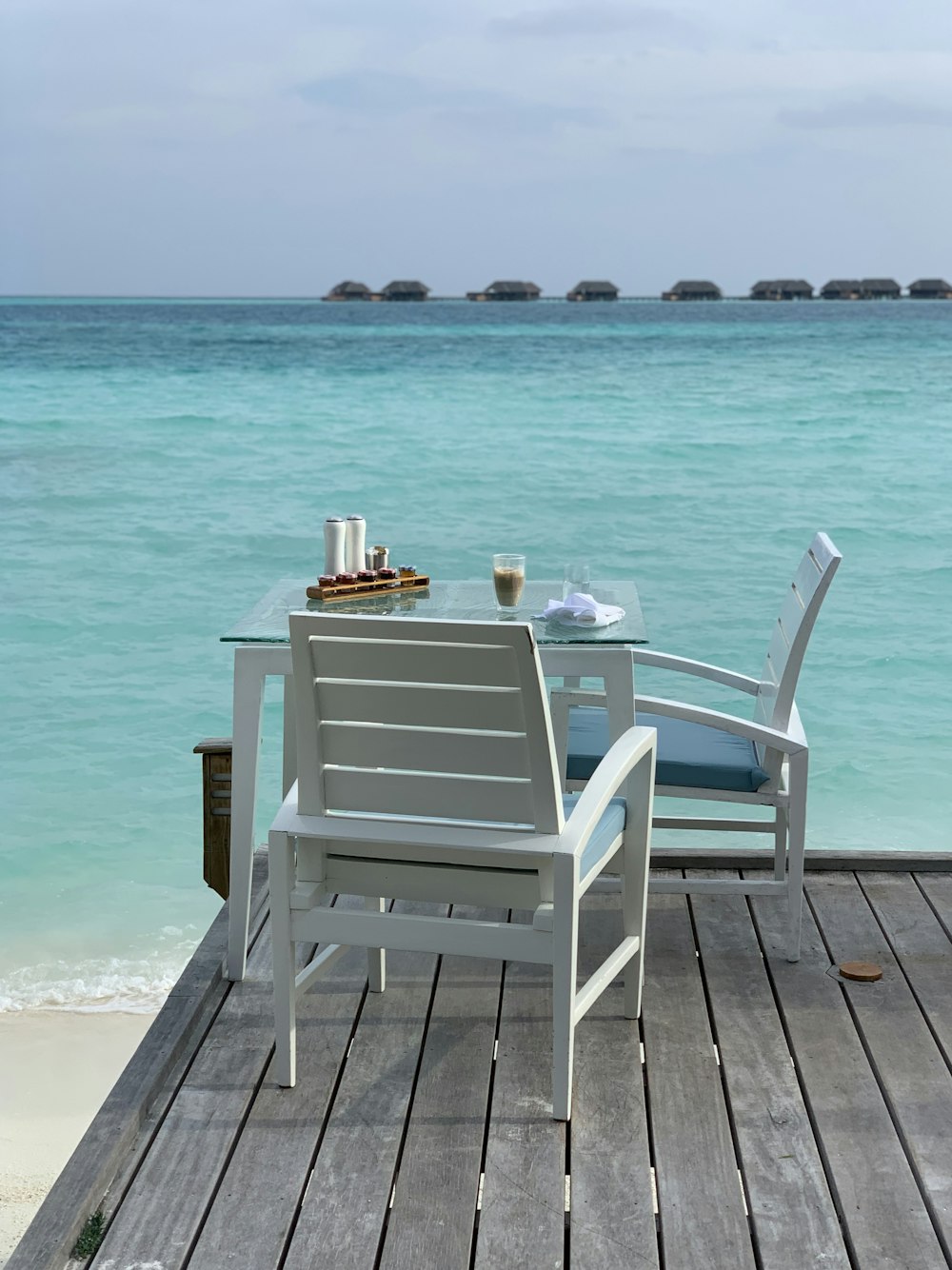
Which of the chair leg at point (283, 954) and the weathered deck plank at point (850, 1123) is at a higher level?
the chair leg at point (283, 954)

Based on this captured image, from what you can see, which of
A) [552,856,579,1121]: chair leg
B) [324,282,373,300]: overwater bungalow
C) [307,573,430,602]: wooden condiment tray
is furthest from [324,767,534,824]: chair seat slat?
[324,282,373,300]: overwater bungalow

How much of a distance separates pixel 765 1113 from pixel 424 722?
85 centimetres

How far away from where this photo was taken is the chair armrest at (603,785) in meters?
2.07

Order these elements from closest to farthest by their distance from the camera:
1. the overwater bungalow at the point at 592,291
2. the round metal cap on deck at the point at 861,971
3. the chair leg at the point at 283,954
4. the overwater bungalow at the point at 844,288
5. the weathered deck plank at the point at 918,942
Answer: the chair leg at the point at 283,954 → the weathered deck plank at the point at 918,942 → the round metal cap on deck at the point at 861,971 → the overwater bungalow at the point at 844,288 → the overwater bungalow at the point at 592,291

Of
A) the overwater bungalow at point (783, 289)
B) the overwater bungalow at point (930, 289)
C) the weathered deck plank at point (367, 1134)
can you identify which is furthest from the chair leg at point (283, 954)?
the overwater bungalow at point (930, 289)

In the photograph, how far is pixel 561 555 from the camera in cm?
1259

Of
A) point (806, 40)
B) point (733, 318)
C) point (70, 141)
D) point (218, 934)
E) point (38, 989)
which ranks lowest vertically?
point (38, 989)

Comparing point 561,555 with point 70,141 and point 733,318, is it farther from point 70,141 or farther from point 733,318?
point 733,318

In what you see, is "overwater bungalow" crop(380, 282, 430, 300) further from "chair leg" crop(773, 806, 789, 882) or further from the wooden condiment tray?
"chair leg" crop(773, 806, 789, 882)

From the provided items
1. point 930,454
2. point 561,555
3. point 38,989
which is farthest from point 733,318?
point 38,989

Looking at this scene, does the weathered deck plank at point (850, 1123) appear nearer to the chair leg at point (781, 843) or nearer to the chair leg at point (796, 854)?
the chair leg at point (796, 854)

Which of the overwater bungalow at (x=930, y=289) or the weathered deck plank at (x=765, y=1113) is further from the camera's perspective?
the overwater bungalow at (x=930, y=289)

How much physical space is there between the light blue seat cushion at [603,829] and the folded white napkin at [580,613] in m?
0.38

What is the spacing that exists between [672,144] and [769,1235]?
27.4m
